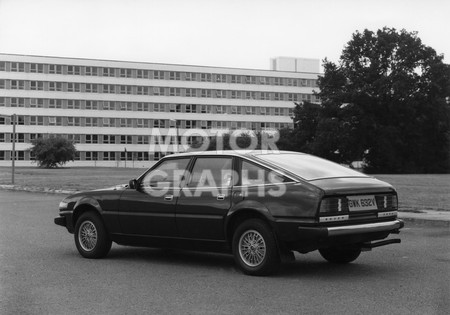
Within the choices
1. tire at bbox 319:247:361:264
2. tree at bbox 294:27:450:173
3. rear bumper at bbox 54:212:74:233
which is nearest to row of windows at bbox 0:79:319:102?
tree at bbox 294:27:450:173

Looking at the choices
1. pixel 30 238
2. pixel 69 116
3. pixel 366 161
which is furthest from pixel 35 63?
pixel 30 238

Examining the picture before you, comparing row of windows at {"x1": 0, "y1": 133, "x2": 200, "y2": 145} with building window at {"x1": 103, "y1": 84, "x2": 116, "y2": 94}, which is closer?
→ row of windows at {"x1": 0, "y1": 133, "x2": 200, "y2": 145}

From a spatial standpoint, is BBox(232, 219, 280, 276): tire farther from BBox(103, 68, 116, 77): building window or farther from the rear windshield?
BBox(103, 68, 116, 77): building window

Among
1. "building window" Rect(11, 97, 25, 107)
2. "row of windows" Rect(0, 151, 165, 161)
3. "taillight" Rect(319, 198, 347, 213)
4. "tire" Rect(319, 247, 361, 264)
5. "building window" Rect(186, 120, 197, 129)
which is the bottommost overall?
"tire" Rect(319, 247, 361, 264)

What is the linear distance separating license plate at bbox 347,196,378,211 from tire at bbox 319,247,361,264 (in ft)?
3.24

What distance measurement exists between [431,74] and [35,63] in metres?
A: 64.6

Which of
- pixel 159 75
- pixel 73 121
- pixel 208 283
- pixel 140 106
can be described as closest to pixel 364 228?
pixel 208 283

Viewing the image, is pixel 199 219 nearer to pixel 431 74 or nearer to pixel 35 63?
pixel 431 74

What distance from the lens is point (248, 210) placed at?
742 centimetres

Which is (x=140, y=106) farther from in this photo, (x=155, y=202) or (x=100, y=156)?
(x=155, y=202)

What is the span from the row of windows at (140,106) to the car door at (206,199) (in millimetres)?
92688

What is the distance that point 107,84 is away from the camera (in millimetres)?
105875

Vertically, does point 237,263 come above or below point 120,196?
below

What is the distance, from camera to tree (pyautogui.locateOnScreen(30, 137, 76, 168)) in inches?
3428
